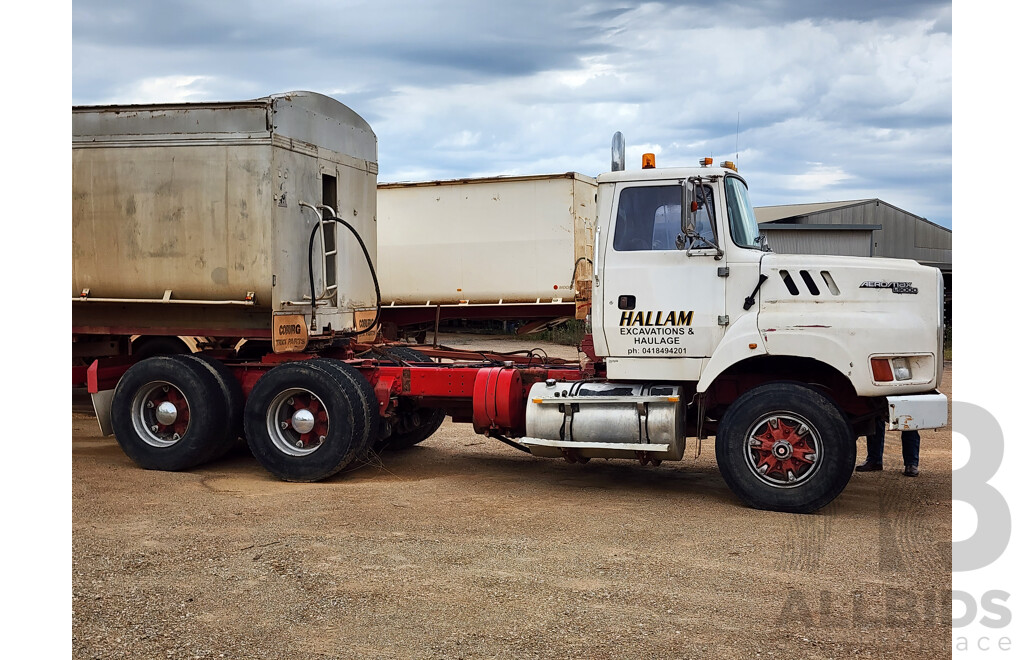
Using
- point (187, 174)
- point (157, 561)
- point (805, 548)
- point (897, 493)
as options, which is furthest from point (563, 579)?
point (187, 174)

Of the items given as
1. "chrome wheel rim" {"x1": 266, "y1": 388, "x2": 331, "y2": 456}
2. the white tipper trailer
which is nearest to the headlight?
"chrome wheel rim" {"x1": 266, "y1": 388, "x2": 331, "y2": 456}

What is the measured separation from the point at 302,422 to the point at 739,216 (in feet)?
15.6

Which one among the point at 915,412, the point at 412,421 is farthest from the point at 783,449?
the point at 412,421

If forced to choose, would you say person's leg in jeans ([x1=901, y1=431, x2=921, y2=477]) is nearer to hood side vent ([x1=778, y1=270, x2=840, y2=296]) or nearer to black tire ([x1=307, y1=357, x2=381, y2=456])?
hood side vent ([x1=778, y1=270, x2=840, y2=296])

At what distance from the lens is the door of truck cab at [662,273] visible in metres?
8.28

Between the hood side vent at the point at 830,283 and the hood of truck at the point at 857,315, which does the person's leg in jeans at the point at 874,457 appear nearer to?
the hood of truck at the point at 857,315

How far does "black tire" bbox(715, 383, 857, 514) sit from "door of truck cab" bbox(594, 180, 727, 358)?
2.38ft

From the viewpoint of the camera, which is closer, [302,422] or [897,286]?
[897,286]

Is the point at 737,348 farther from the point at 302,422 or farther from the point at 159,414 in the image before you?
the point at 159,414

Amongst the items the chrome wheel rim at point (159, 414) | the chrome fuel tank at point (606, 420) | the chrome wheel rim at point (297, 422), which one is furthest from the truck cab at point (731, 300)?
the chrome wheel rim at point (159, 414)

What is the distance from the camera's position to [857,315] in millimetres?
7918

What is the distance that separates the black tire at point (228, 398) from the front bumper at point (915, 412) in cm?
652

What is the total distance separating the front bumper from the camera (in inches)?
305
